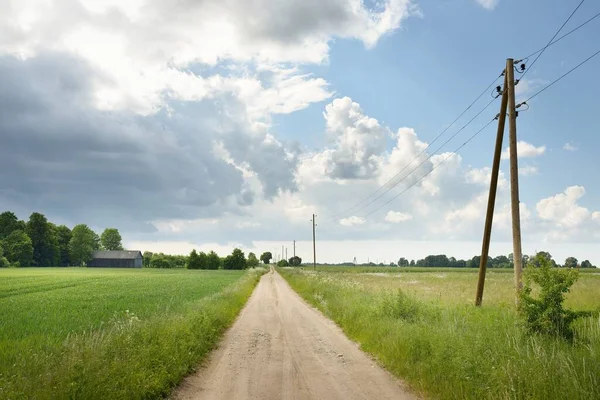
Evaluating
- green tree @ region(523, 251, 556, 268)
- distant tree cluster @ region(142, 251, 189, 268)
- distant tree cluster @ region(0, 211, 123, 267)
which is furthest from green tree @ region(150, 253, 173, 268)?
green tree @ region(523, 251, 556, 268)

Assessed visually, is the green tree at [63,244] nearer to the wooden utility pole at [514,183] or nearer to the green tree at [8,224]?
the green tree at [8,224]

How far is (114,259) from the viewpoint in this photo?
544 feet

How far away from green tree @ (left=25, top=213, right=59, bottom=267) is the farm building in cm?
1935

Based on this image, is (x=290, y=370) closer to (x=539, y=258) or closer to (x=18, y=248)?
(x=539, y=258)

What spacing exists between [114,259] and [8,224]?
38030 mm

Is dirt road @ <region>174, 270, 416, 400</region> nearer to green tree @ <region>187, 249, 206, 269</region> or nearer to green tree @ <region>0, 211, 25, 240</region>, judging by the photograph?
green tree @ <region>187, 249, 206, 269</region>

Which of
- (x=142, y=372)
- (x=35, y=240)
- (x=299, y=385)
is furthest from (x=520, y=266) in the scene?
(x=35, y=240)

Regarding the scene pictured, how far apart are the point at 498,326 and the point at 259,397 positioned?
7.76 metres

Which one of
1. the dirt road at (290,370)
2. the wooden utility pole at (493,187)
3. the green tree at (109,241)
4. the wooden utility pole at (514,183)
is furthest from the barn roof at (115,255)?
the wooden utility pole at (514,183)

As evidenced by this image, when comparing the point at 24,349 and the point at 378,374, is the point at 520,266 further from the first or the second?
the point at 24,349

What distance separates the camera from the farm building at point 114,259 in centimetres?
16500

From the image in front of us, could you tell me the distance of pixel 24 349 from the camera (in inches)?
398

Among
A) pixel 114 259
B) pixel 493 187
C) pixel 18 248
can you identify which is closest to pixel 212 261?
pixel 114 259

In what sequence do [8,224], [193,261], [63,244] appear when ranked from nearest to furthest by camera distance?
[8,224]
[193,261]
[63,244]
